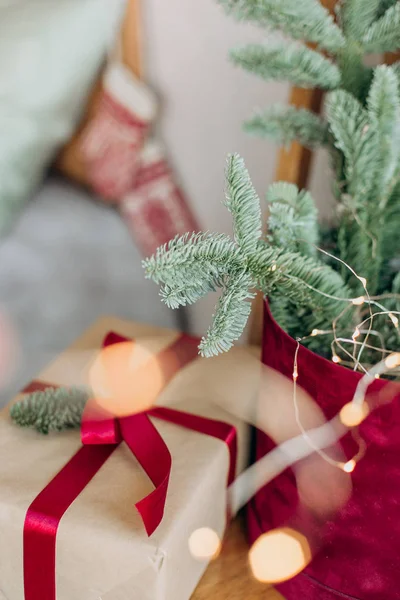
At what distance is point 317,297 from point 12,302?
18.7 inches

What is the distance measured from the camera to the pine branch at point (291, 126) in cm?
53

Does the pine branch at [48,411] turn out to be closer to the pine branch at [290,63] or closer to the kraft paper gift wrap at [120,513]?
the kraft paper gift wrap at [120,513]

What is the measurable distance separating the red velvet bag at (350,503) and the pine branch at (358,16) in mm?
244

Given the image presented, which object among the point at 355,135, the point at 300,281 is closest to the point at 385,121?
the point at 355,135

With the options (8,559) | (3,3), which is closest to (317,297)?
(8,559)

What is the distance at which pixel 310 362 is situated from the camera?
40 centimetres

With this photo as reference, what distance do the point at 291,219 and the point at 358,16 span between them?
177 millimetres

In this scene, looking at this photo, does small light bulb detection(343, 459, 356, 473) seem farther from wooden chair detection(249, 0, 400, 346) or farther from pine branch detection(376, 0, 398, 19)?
pine branch detection(376, 0, 398, 19)

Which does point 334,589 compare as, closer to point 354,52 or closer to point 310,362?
point 310,362

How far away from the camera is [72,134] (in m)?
0.90

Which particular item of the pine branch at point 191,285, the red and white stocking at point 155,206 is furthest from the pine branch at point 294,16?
the red and white stocking at point 155,206

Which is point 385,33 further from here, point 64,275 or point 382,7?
point 64,275

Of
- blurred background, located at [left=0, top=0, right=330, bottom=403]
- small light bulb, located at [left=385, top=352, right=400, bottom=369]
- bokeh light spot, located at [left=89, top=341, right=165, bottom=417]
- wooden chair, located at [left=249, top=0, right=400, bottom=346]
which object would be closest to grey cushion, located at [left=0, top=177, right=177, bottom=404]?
blurred background, located at [left=0, top=0, right=330, bottom=403]

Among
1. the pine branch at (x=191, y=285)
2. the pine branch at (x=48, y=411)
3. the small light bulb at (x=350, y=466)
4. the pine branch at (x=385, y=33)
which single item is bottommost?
the small light bulb at (x=350, y=466)
